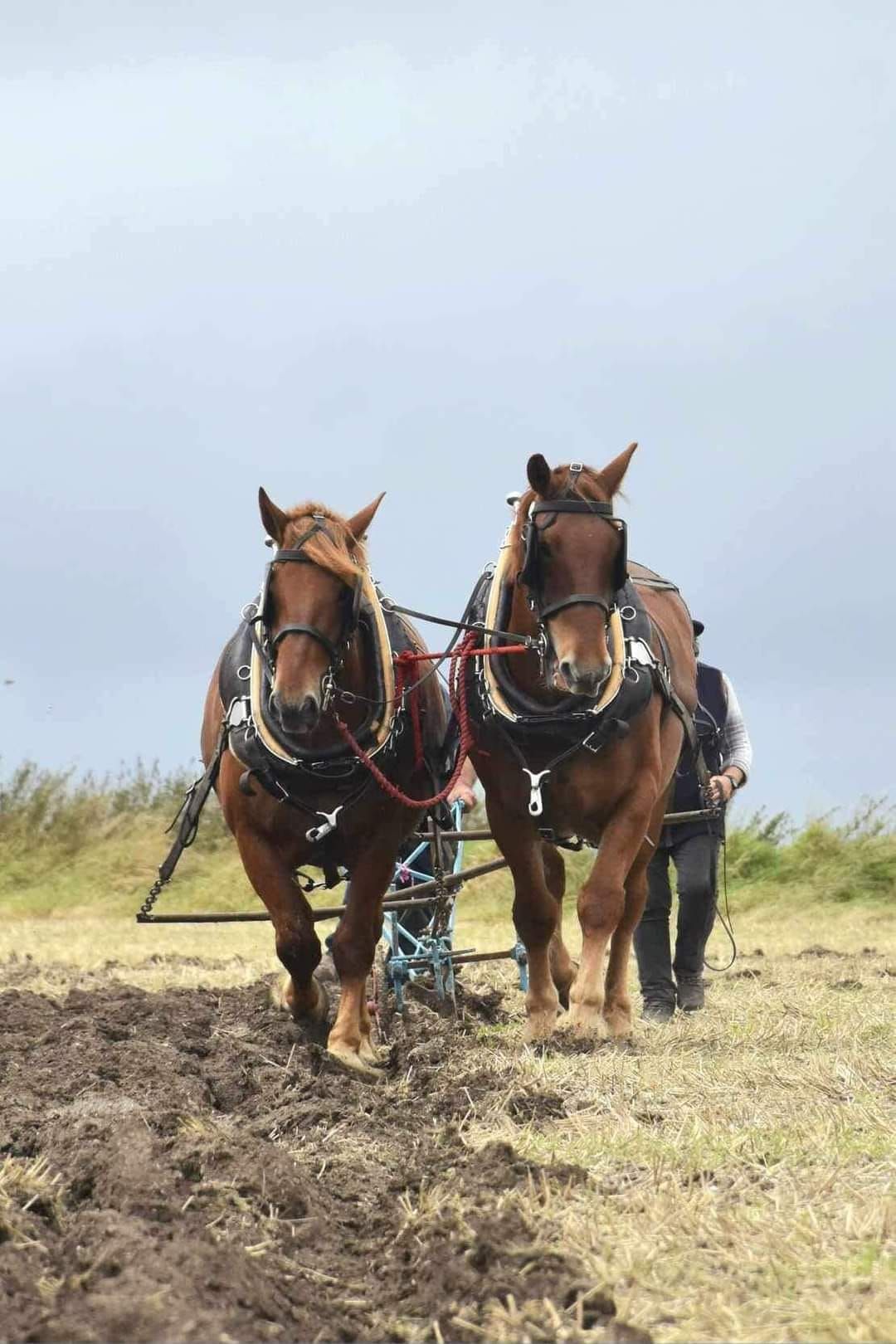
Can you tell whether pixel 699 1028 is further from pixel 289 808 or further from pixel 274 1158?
pixel 274 1158

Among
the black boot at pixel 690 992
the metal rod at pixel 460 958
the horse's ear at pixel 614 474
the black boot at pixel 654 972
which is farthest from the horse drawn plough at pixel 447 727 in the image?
the black boot at pixel 690 992

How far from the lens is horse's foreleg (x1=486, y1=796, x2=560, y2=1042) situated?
6.62 m

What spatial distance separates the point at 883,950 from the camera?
12234 millimetres

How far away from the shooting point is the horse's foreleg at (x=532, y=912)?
6.62 meters

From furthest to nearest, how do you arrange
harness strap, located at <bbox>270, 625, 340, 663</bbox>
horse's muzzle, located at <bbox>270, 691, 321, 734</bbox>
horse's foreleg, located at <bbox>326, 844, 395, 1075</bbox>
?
horse's foreleg, located at <bbox>326, 844, 395, 1075</bbox>
harness strap, located at <bbox>270, 625, 340, 663</bbox>
horse's muzzle, located at <bbox>270, 691, 321, 734</bbox>

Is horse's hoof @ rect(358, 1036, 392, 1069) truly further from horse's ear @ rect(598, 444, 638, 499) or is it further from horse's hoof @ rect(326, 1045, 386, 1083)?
horse's ear @ rect(598, 444, 638, 499)

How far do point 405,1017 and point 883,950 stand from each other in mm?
5774

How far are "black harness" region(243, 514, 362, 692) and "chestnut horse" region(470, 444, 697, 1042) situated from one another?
0.62 meters

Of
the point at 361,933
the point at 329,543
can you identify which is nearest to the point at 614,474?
the point at 329,543

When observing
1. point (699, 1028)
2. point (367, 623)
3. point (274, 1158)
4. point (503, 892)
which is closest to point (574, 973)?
point (699, 1028)

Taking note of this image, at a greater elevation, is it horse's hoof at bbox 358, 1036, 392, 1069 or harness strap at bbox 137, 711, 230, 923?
harness strap at bbox 137, 711, 230, 923

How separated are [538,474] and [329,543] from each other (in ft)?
2.62

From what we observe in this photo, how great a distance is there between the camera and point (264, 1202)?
12.2ft

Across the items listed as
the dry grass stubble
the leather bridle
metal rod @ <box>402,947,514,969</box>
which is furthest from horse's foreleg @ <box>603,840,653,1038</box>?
the leather bridle
